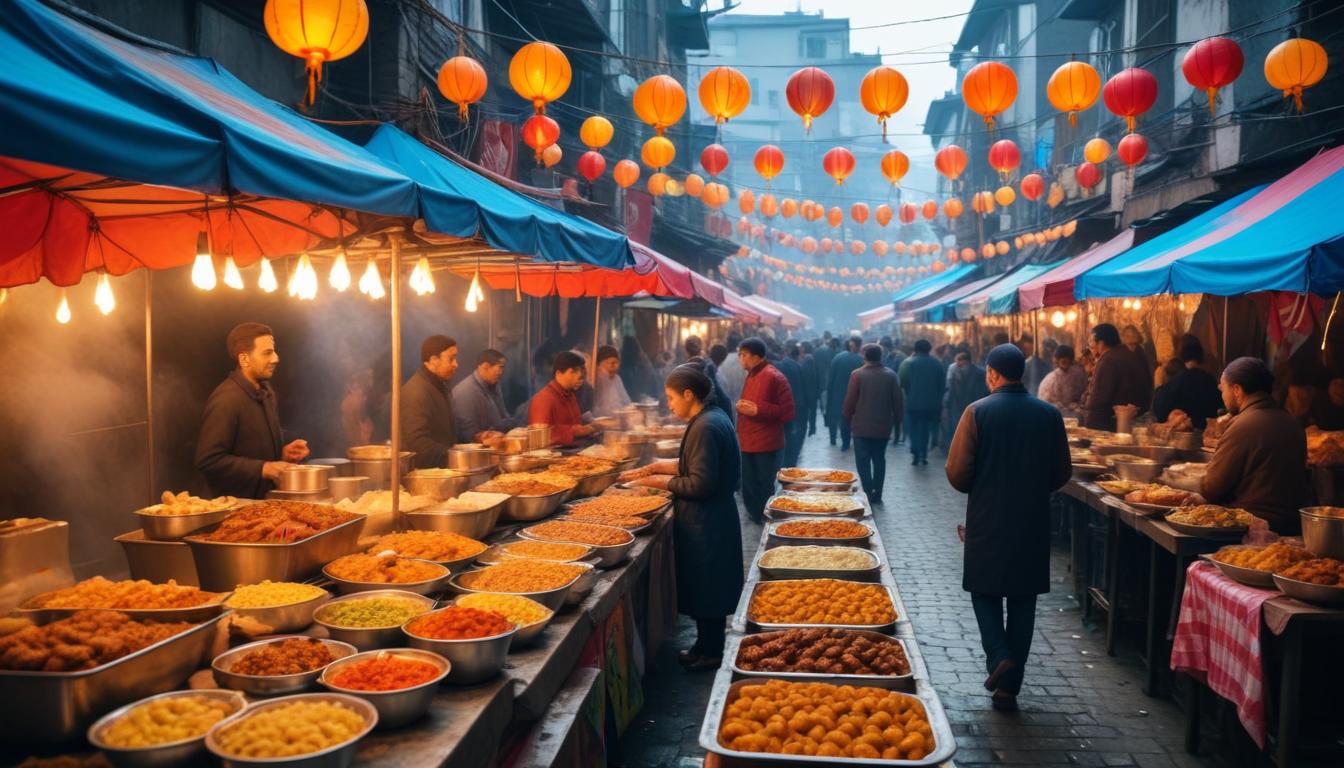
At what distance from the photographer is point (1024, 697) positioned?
6.24 metres

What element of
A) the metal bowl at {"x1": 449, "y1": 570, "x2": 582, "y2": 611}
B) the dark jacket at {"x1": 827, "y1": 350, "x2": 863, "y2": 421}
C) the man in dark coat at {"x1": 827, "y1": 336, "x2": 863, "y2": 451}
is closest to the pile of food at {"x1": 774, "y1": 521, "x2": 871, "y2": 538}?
the metal bowl at {"x1": 449, "y1": 570, "x2": 582, "y2": 611}

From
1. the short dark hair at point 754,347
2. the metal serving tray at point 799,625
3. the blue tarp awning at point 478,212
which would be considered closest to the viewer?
the metal serving tray at point 799,625

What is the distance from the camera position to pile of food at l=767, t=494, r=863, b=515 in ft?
23.4

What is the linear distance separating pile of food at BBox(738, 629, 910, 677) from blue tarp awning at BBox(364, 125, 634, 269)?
2848 mm

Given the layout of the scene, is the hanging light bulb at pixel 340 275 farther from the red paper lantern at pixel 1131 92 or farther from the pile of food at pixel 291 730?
the red paper lantern at pixel 1131 92

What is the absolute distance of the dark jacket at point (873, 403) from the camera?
1294 centimetres

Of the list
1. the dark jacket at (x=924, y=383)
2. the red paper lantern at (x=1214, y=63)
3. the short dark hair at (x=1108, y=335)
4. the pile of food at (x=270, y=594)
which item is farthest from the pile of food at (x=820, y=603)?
the dark jacket at (x=924, y=383)

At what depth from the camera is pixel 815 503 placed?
742 cm

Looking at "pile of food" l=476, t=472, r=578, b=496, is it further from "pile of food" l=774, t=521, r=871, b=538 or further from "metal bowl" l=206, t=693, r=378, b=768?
"metal bowl" l=206, t=693, r=378, b=768

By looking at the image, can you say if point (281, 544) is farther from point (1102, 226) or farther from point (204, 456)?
point (1102, 226)

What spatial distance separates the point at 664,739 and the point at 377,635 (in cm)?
270

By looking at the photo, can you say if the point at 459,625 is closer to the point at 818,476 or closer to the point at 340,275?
the point at 340,275

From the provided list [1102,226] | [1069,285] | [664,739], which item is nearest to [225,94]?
[664,739]

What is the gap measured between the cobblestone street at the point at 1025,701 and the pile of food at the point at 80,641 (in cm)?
305
